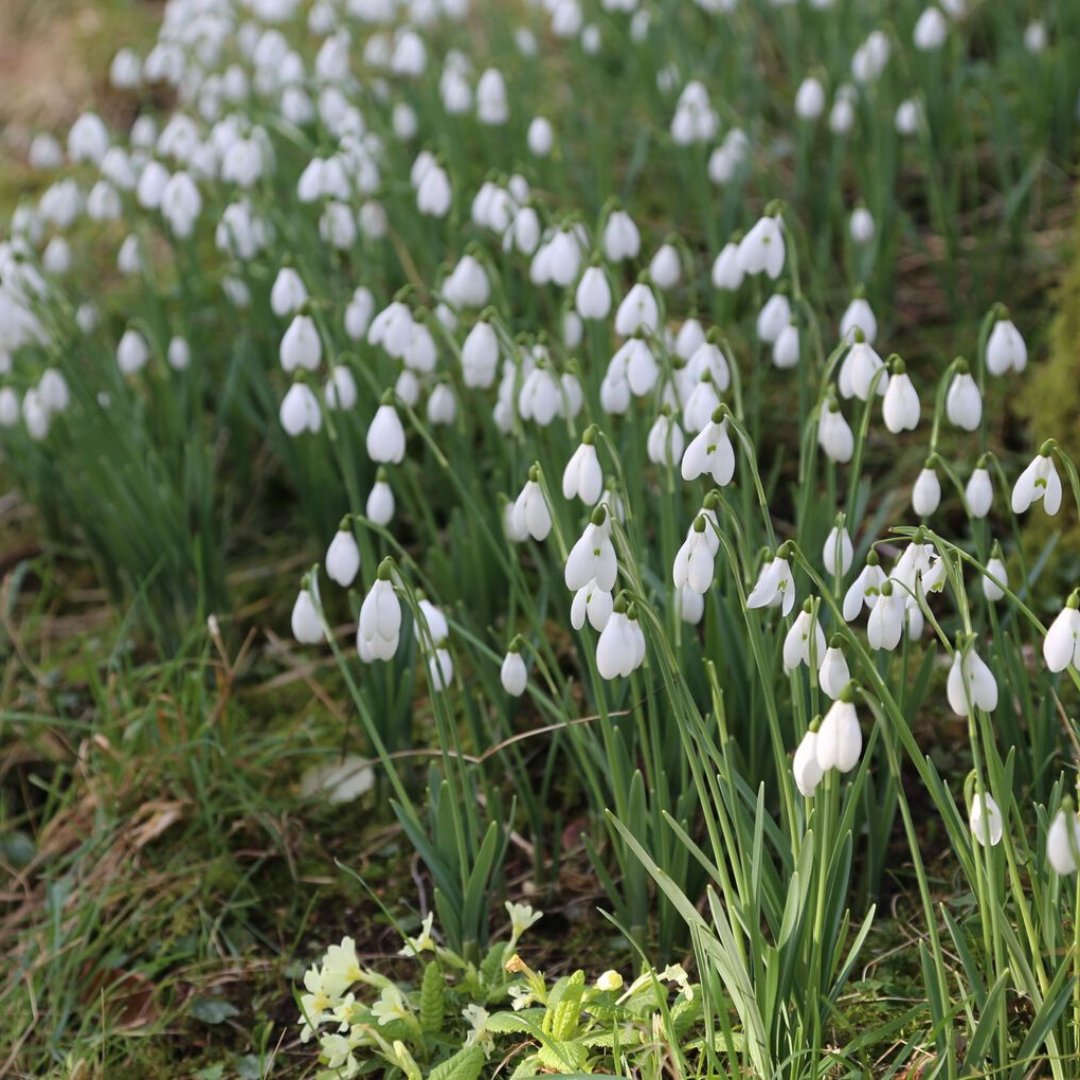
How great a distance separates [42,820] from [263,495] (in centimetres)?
108

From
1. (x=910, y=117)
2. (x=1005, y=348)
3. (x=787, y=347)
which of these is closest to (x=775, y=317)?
(x=787, y=347)

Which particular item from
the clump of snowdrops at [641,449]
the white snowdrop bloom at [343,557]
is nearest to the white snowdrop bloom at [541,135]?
the clump of snowdrops at [641,449]

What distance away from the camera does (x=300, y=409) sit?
8.79 ft

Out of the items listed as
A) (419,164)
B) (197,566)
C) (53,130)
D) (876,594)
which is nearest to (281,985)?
(197,566)

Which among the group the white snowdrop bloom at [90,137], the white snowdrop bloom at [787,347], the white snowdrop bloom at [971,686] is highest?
the white snowdrop bloom at [90,137]

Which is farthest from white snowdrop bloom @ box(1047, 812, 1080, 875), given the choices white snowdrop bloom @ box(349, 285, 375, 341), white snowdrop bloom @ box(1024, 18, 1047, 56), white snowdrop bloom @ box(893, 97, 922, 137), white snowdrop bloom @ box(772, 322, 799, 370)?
white snowdrop bloom @ box(1024, 18, 1047, 56)

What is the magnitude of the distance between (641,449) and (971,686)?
1219 mm

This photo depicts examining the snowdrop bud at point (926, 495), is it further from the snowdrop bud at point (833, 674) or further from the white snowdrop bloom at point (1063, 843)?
the white snowdrop bloom at point (1063, 843)

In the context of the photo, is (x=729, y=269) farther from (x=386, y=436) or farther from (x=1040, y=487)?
(x=1040, y=487)

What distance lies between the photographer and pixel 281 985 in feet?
7.84

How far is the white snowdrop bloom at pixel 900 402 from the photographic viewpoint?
2.05 metres

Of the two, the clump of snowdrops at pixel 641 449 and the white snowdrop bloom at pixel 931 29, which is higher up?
the white snowdrop bloom at pixel 931 29

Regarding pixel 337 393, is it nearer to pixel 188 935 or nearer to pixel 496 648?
pixel 496 648

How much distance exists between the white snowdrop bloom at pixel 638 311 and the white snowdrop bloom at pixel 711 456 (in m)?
0.70
